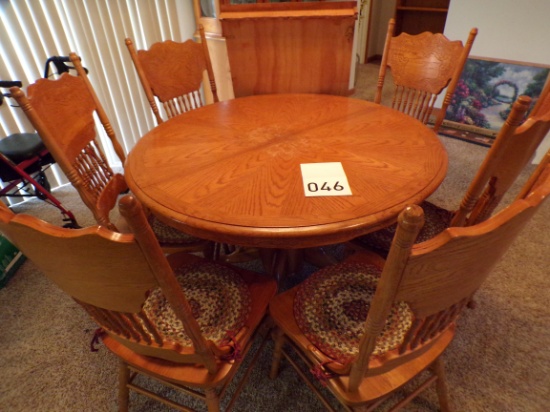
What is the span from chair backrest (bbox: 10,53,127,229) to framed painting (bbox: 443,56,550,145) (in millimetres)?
3114

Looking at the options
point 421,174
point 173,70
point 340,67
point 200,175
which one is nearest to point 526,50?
point 340,67

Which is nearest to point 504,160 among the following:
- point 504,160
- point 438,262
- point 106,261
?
point 504,160

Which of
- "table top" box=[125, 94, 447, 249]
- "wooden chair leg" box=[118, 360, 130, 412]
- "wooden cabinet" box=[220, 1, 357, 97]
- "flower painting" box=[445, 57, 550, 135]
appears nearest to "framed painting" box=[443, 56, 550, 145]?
"flower painting" box=[445, 57, 550, 135]

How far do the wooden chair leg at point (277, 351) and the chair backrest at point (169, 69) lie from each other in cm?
127

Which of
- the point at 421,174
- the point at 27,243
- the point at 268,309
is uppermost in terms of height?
the point at 27,243

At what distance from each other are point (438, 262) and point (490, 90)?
126 inches

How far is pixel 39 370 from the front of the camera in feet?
4.74

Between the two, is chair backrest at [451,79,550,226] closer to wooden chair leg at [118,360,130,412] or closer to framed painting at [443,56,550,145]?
wooden chair leg at [118,360,130,412]

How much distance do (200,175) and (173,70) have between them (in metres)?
1.11

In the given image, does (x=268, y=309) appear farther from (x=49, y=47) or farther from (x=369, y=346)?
(x=49, y=47)

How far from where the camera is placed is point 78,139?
4.33ft

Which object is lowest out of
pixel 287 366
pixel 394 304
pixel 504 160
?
pixel 287 366

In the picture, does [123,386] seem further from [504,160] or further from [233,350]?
[504,160]

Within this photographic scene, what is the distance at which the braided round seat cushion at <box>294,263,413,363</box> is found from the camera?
36.3 inches
